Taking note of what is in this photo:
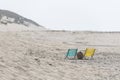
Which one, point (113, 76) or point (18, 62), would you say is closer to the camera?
point (18, 62)

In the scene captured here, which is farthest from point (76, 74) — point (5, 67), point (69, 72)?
point (5, 67)

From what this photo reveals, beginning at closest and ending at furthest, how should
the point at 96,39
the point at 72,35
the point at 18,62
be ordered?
the point at 18,62, the point at 96,39, the point at 72,35

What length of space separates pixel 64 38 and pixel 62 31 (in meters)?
4.85

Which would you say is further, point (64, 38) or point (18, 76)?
point (64, 38)

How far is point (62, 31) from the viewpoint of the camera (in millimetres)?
46500

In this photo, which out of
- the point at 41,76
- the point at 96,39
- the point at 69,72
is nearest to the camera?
the point at 41,76

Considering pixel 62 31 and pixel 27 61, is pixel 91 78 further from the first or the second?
pixel 62 31

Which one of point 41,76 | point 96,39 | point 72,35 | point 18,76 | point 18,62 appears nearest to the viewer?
point 18,76

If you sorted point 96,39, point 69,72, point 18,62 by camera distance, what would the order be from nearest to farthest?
point 18,62 < point 69,72 < point 96,39

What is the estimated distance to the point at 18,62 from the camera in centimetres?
1436

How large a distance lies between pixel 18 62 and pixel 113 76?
373 cm

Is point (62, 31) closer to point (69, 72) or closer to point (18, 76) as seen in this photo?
point (69, 72)

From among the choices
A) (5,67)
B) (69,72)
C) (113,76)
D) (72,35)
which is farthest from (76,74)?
(72,35)

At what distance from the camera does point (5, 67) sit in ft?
42.3
